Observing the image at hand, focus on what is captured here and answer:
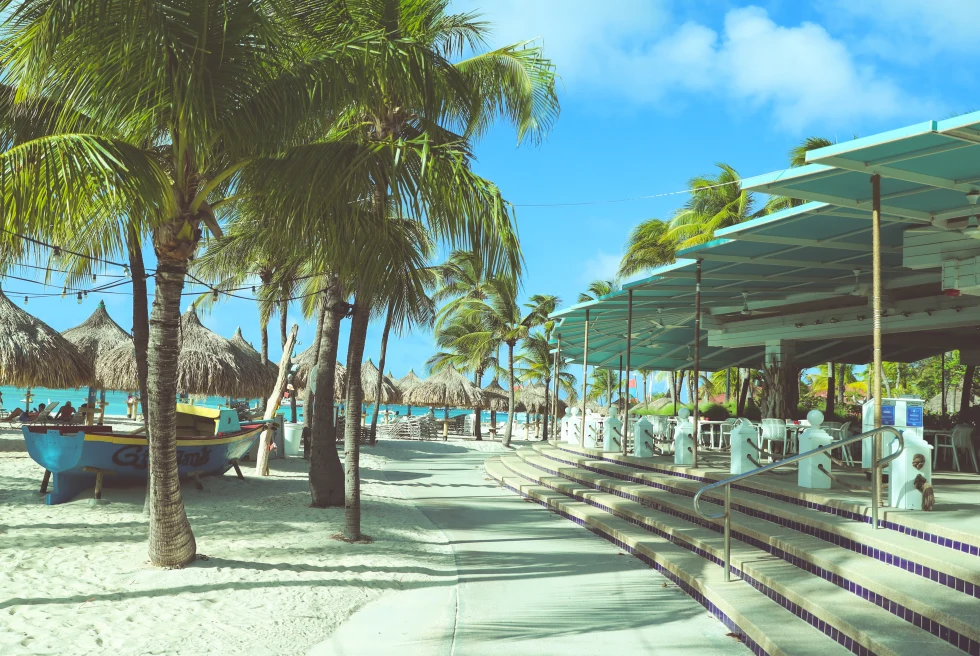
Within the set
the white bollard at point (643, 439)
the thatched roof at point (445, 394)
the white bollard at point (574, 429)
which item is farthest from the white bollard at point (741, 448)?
the thatched roof at point (445, 394)

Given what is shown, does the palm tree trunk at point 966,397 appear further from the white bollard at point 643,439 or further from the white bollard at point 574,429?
the white bollard at point 574,429

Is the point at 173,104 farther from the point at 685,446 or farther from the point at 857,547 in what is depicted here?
the point at 685,446

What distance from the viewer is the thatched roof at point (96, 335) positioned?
2002 cm

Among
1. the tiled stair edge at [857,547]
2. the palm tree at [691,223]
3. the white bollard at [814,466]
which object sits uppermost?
the palm tree at [691,223]

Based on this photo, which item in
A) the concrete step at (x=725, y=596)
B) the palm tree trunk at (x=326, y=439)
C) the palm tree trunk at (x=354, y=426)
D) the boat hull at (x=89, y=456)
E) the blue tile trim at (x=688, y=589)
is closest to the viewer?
the concrete step at (x=725, y=596)

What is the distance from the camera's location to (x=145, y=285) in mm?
9766

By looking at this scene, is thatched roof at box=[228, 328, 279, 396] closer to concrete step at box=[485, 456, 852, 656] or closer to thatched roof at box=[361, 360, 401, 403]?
thatched roof at box=[361, 360, 401, 403]

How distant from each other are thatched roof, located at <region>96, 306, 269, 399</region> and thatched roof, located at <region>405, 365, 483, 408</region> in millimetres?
12941

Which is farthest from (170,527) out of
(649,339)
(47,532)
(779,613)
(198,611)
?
(649,339)

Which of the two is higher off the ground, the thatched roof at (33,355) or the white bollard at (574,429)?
the thatched roof at (33,355)

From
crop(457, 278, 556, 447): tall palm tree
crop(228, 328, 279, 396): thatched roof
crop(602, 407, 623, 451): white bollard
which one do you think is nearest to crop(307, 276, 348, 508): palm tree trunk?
crop(602, 407, 623, 451): white bollard

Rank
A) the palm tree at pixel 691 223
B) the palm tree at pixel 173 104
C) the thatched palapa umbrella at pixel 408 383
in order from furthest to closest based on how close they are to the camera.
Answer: the thatched palapa umbrella at pixel 408 383, the palm tree at pixel 691 223, the palm tree at pixel 173 104

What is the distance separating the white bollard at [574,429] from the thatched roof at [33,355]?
11689 millimetres

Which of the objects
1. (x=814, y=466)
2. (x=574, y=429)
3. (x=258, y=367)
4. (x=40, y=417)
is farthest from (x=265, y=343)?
(x=814, y=466)
